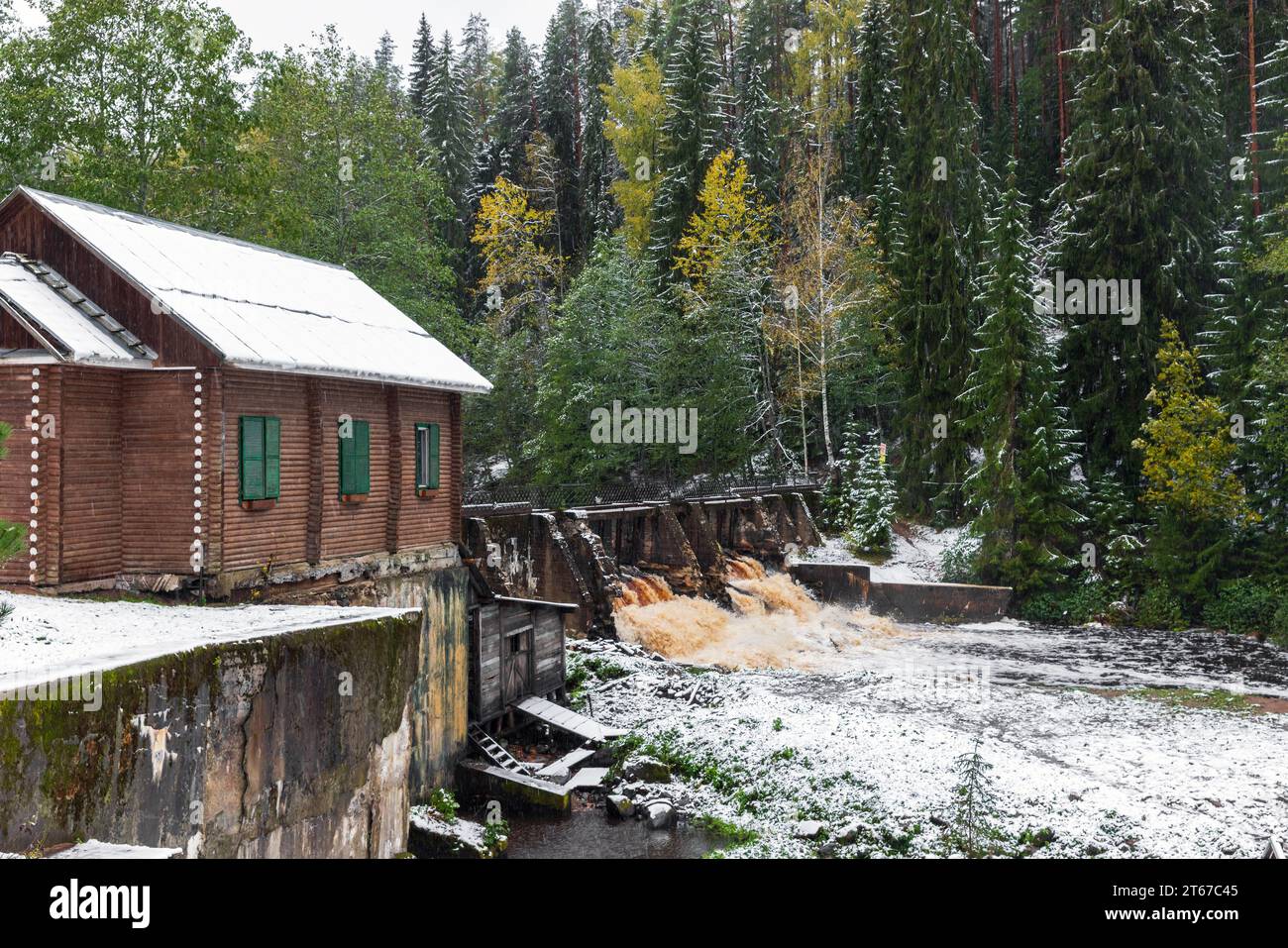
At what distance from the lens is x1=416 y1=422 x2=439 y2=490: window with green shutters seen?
19483mm

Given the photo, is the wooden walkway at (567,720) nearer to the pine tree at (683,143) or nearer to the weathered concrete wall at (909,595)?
the weathered concrete wall at (909,595)

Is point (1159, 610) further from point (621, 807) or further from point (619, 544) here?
point (621, 807)

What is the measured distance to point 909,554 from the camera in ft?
120

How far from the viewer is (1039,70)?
51875 millimetres

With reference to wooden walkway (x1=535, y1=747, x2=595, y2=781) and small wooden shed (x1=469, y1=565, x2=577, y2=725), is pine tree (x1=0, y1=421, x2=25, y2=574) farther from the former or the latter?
wooden walkway (x1=535, y1=747, x2=595, y2=781)

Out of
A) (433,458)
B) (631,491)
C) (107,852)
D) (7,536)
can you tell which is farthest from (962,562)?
(107,852)

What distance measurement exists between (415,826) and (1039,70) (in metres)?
50.2

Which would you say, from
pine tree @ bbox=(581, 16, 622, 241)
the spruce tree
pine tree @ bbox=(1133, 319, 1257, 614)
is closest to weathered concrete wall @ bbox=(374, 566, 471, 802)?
pine tree @ bbox=(1133, 319, 1257, 614)

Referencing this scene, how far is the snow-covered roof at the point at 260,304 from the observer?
1494 centimetres

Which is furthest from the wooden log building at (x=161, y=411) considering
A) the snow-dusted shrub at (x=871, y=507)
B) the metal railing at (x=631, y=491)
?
the snow-dusted shrub at (x=871, y=507)

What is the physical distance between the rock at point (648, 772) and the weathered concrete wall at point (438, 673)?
10.6 feet

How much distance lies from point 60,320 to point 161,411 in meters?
1.82

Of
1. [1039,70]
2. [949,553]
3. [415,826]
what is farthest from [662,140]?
[415,826]
